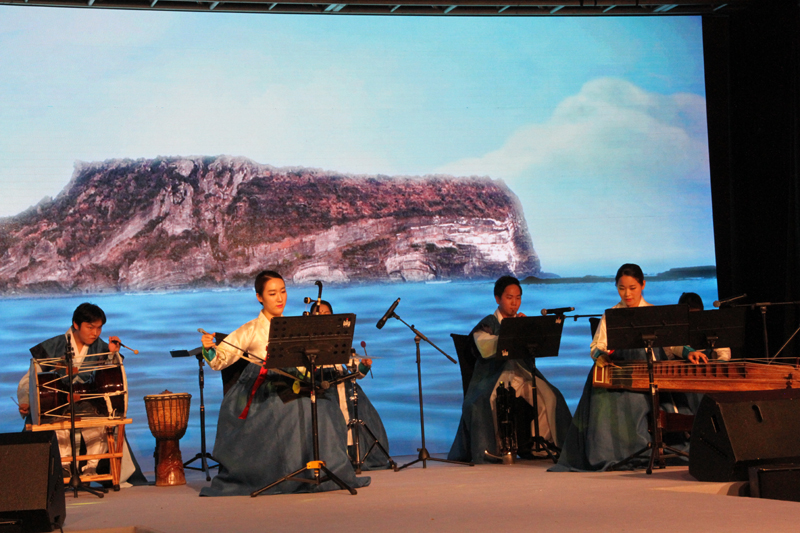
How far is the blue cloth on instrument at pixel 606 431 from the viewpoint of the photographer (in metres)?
4.94

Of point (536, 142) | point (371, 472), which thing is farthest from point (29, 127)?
point (536, 142)

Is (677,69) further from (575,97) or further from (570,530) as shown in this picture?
(570,530)

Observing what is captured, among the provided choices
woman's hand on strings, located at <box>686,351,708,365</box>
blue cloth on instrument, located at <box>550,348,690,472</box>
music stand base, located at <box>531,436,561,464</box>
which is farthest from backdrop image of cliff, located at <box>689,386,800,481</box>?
music stand base, located at <box>531,436,561,464</box>

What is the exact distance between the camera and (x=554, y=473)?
4957mm

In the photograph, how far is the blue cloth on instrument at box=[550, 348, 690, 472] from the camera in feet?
16.2

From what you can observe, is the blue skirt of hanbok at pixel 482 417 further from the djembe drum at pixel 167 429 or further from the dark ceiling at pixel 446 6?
the dark ceiling at pixel 446 6

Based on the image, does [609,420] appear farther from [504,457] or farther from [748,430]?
[748,430]

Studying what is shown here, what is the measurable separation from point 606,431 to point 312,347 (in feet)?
6.06

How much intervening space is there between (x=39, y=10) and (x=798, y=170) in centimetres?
566

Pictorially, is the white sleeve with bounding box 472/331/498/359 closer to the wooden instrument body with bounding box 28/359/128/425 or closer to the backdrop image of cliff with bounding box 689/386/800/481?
the backdrop image of cliff with bounding box 689/386/800/481

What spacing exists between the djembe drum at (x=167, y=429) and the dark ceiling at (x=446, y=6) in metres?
2.85

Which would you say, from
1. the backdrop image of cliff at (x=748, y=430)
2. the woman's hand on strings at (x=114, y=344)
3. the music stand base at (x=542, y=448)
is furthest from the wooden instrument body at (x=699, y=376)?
the woman's hand on strings at (x=114, y=344)

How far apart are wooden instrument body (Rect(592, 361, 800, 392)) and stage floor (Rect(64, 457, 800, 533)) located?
1.56ft

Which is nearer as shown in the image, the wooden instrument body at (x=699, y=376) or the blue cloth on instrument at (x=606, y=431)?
the wooden instrument body at (x=699, y=376)
